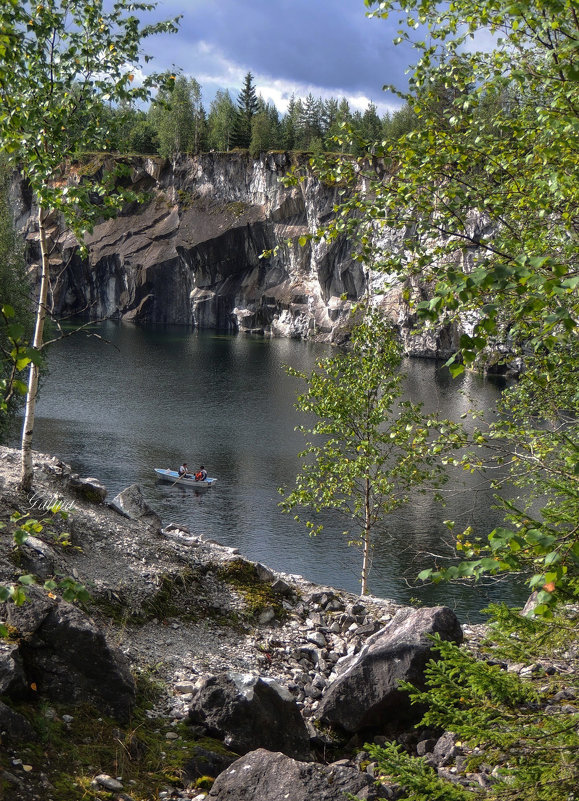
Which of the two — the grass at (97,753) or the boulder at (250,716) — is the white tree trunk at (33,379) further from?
the boulder at (250,716)

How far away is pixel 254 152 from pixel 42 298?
105 m

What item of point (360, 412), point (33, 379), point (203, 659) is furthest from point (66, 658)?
point (360, 412)

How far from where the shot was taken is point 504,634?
433 cm

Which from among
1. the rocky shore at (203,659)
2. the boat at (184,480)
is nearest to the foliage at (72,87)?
the rocky shore at (203,659)

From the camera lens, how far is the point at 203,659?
1014 cm

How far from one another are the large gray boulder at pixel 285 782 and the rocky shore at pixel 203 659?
0.01m

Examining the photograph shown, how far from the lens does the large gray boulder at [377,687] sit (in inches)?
340

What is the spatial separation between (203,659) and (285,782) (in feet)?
15.0

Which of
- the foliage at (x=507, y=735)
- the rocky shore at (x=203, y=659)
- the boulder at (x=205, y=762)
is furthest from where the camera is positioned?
the boulder at (x=205, y=762)

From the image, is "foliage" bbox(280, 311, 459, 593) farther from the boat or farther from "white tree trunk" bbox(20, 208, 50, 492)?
the boat

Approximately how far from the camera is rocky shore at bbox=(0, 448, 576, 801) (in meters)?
6.29

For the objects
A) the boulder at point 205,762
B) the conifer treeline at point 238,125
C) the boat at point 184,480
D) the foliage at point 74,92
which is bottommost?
the boat at point 184,480

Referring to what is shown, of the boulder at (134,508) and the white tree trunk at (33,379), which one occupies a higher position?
the white tree trunk at (33,379)

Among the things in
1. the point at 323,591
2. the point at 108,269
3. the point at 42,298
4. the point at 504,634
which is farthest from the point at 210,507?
the point at 108,269
